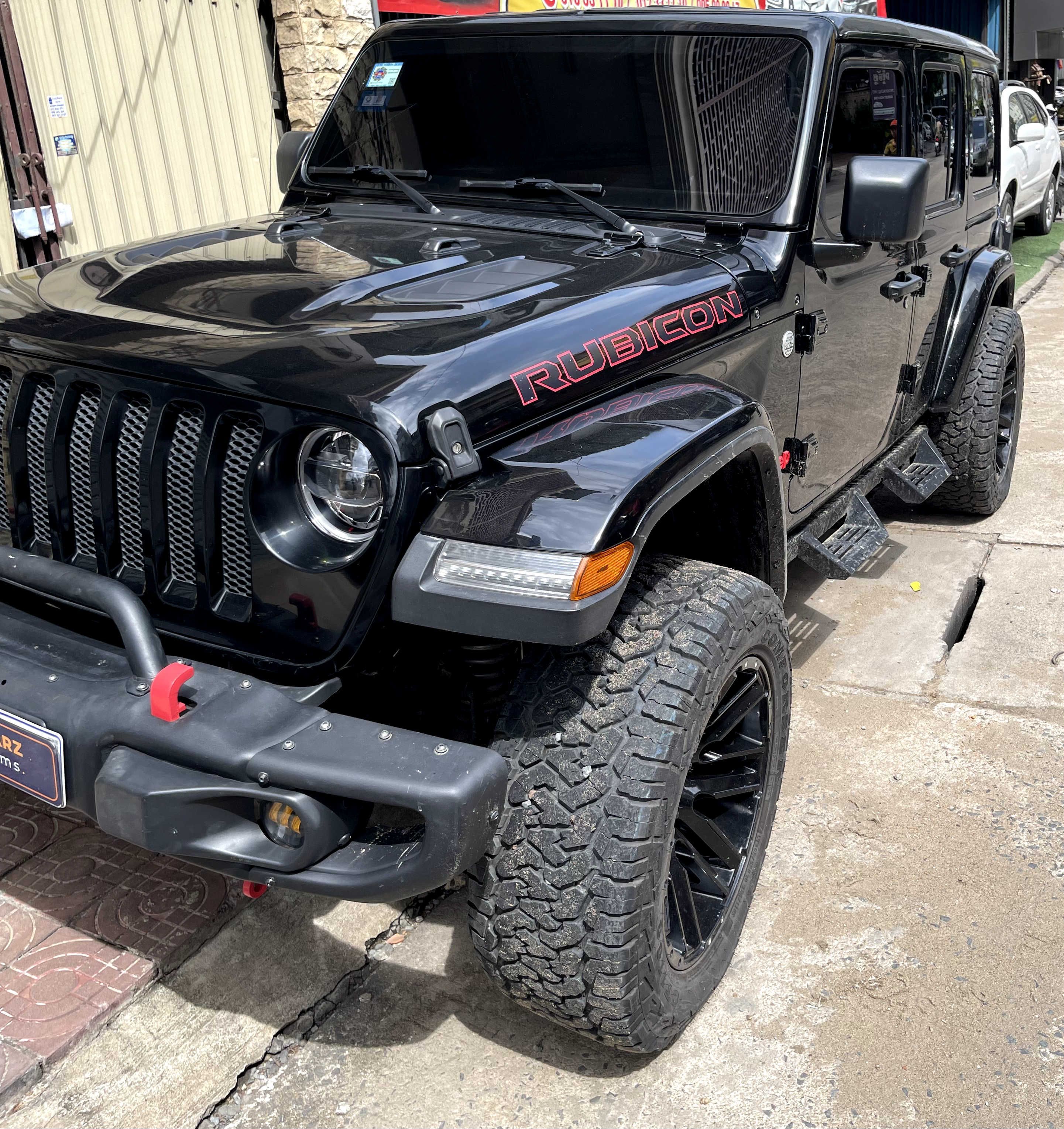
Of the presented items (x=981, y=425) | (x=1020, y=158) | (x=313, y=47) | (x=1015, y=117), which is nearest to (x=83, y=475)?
(x=981, y=425)

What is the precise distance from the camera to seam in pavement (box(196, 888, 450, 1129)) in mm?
2211

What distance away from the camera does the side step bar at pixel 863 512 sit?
11.1 feet

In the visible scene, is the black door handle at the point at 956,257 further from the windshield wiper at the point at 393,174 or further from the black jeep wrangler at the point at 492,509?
the windshield wiper at the point at 393,174

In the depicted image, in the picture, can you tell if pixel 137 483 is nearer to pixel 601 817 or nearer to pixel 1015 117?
pixel 601 817

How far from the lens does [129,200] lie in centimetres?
613

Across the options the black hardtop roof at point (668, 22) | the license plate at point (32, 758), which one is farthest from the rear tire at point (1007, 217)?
the license plate at point (32, 758)

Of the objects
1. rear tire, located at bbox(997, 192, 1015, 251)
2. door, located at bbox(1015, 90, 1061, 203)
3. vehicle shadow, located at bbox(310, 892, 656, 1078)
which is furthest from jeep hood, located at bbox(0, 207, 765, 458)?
door, located at bbox(1015, 90, 1061, 203)

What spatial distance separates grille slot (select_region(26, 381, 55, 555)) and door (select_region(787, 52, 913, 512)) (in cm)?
188

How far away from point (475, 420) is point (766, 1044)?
4.57 feet

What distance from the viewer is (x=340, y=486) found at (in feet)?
6.55

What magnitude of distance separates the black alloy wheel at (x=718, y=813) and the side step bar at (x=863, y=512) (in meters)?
0.67

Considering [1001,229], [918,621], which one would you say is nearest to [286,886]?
[918,621]

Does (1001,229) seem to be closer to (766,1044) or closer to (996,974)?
(996,974)

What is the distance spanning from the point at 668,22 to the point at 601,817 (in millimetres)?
2174
